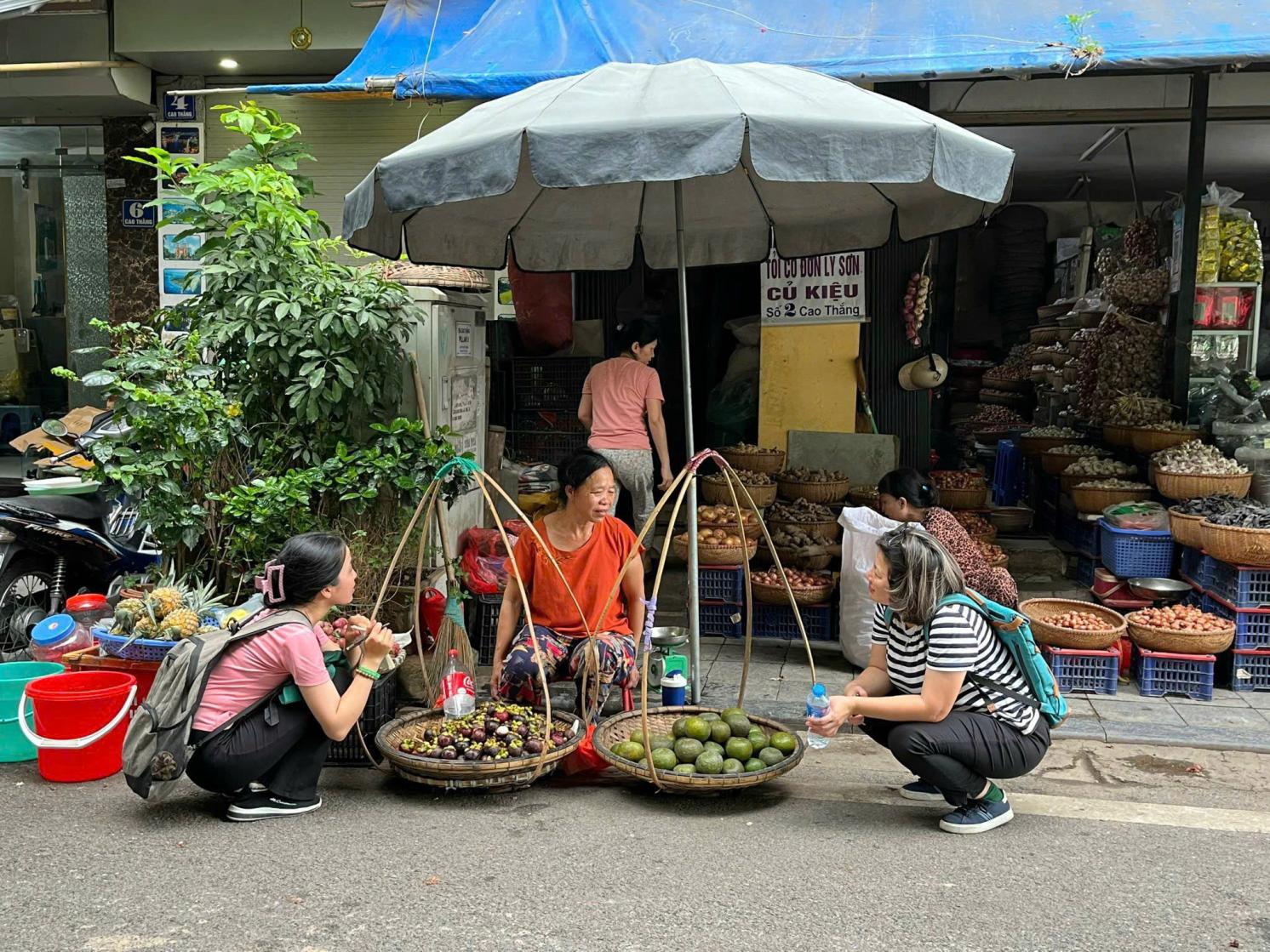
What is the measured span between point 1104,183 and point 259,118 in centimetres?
973

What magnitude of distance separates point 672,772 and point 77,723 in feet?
8.80

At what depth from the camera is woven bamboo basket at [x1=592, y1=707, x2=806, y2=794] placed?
455 cm

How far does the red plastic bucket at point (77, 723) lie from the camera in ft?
16.1

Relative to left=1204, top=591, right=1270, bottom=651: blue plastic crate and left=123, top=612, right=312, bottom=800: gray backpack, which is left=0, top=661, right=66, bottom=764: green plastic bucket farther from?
left=1204, top=591, right=1270, bottom=651: blue plastic crate

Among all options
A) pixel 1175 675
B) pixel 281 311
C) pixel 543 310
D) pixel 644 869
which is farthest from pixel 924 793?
pixel 543 310

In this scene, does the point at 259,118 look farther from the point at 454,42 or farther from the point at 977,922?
the point at 977,922

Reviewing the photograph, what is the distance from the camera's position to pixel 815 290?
8766 millimetres

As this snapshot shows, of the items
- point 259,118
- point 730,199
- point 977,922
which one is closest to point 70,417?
point 259,118

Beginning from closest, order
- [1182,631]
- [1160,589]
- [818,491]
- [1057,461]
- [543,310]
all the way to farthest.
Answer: [1182,631], [1160,589], [818,491], [1057,461], [543,310]

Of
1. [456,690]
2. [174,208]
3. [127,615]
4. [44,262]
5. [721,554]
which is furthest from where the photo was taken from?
[44,262]

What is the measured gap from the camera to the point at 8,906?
379cm

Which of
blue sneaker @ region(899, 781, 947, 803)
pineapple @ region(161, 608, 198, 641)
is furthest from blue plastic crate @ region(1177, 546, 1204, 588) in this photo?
pineapple @ region(161, 608, 198, 641)

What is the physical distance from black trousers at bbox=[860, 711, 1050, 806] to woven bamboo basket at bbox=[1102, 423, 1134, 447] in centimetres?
432

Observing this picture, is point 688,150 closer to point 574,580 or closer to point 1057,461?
point 574,580
